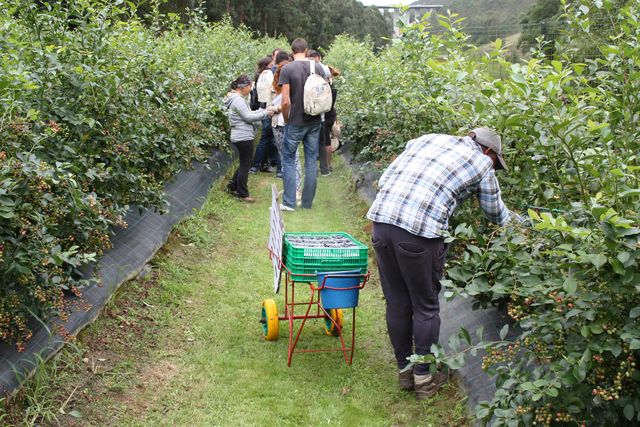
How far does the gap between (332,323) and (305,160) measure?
3700mm

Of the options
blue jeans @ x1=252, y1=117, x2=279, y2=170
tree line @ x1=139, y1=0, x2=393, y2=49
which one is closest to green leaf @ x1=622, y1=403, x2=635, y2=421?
blue jeans @ x1=252, y1=117, x2=279, y2=170

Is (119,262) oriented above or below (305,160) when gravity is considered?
above

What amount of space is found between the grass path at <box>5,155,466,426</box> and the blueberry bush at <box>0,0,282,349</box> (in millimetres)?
508

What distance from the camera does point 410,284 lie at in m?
4.29

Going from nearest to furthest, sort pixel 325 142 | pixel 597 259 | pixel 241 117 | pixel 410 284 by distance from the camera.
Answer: pixel 597 259
pixel 410 284
pixel 241 117
pixel 325 142

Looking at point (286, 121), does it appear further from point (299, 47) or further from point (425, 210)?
point (425, 210)

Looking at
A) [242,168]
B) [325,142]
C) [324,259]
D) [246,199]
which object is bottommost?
[246,199]

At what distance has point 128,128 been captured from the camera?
5613 mm

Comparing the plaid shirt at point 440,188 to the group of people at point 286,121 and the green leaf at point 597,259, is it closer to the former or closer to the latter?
the green leaf at point 597,259

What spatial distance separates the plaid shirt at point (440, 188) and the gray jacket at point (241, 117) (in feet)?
17.7

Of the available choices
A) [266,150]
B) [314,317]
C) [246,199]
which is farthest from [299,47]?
[314,317]

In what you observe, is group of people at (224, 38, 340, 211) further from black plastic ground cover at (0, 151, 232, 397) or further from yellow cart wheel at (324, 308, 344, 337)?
yellow cart wheel at (324, 308, 344, 337)

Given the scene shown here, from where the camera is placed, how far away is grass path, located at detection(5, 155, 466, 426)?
425 centimetres

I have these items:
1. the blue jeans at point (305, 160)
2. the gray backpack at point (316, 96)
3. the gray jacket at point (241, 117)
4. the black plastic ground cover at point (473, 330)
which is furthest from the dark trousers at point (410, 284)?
the gray jacket at point (241, 117)
